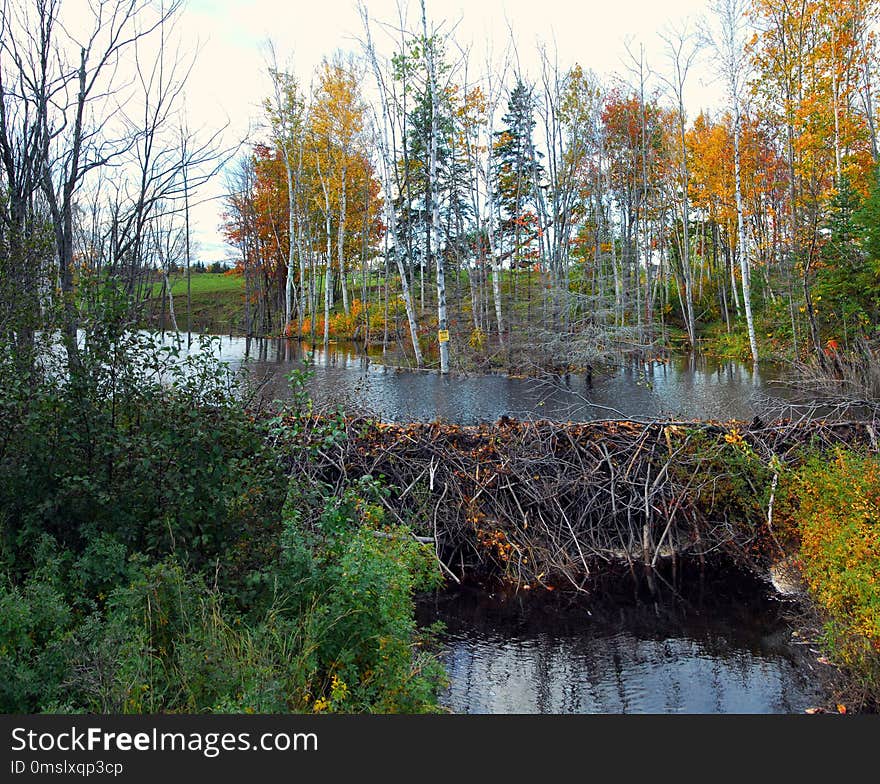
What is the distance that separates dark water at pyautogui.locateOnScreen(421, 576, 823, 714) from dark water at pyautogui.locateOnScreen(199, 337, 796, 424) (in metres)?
3.96

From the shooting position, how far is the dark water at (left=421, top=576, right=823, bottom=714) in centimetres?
525

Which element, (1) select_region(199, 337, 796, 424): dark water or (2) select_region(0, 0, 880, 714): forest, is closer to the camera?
(2) select_region(0, 0, 880, 714): forest

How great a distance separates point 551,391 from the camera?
16.5 metres

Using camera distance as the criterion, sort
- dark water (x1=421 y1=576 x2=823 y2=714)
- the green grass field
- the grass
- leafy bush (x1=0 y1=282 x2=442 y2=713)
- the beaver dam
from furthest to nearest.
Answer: the green grass field
the grass
the beaver dam
dark water (x1=421 y1=576 x2=823 y2=714)
leafy bush (x1=0 y1=282 x2=442 y2=713)

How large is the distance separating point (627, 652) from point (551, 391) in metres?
10.7

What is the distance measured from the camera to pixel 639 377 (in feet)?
62.6

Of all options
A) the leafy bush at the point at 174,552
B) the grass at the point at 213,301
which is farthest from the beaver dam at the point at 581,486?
the grass at the point at 213,301

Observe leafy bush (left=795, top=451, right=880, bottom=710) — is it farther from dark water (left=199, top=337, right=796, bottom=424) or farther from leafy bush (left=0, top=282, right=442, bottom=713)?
dark water (left=199, top=337, right=796, bottom=424)

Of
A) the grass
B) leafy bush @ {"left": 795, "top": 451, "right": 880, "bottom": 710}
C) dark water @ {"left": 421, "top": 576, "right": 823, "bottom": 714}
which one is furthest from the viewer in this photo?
the grass

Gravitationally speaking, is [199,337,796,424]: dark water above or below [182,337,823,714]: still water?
above

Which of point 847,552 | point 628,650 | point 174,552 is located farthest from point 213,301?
point 847,552

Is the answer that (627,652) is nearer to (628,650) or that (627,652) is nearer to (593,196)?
(628,650)

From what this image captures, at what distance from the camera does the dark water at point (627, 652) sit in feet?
17.2

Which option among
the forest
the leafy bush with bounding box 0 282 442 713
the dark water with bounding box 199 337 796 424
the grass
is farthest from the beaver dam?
the grass
